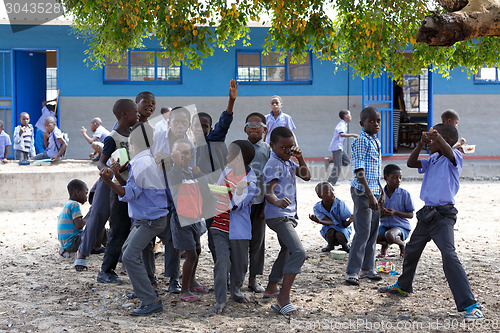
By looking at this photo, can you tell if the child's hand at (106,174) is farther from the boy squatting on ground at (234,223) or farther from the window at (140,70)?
the window at (140,70)

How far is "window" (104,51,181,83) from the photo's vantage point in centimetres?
1495

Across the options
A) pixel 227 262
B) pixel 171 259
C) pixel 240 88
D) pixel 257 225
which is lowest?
pixel 171 259

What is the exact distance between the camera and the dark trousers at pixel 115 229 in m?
5.52

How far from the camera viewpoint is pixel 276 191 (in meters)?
4.82

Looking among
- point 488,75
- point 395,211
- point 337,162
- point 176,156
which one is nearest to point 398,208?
point 395,211

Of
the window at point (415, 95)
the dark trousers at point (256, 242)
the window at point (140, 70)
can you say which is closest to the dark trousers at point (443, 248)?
the dark trousers at point (256, 242)

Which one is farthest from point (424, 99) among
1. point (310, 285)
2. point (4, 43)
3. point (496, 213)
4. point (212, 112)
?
point (310, 285)

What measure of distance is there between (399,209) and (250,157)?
7.70 feet

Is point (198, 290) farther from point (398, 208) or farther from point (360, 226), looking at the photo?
point (398, 208)

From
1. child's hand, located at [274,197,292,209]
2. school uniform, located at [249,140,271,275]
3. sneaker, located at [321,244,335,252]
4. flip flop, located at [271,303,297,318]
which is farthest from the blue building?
flip flop, located at [271,303,297,318]

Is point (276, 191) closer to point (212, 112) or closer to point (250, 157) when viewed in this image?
point (250, 157)

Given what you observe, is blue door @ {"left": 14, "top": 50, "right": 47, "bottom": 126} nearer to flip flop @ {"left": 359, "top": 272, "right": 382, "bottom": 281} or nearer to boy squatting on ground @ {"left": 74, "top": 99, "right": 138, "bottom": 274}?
boy squatting on ground @ {"left": 74, "top": 99, "right": 138, "bottom": 274}

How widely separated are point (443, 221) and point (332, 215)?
2.12 m

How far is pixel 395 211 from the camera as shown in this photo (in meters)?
6.34
